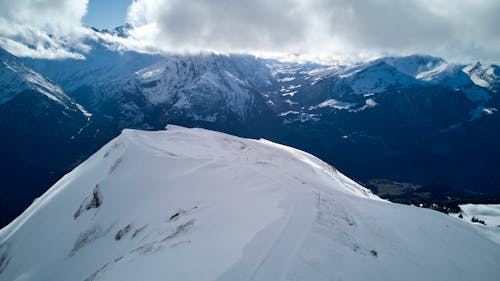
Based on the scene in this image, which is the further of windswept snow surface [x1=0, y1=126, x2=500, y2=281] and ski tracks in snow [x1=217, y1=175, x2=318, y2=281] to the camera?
windswept snow surface [x1=0, y1=126, x2=500, y2=281]

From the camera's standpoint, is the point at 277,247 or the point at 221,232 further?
the point at 221,232

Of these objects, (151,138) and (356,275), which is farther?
(151,138)

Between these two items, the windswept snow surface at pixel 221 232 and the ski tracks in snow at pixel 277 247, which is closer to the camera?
the ski tracks in snow at pixel 277 247

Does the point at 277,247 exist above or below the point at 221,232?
above

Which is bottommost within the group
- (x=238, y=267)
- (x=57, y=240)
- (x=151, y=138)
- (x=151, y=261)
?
(x=57, y=240)

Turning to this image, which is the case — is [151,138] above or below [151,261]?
above

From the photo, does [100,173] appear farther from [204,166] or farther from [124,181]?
[204,166]

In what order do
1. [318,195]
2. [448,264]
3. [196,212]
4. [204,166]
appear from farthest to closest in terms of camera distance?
1. [204,166]
2. [318,195]
3. [196,212]
4. [448,264]

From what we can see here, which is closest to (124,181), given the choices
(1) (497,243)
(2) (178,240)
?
(2) (178,240)
